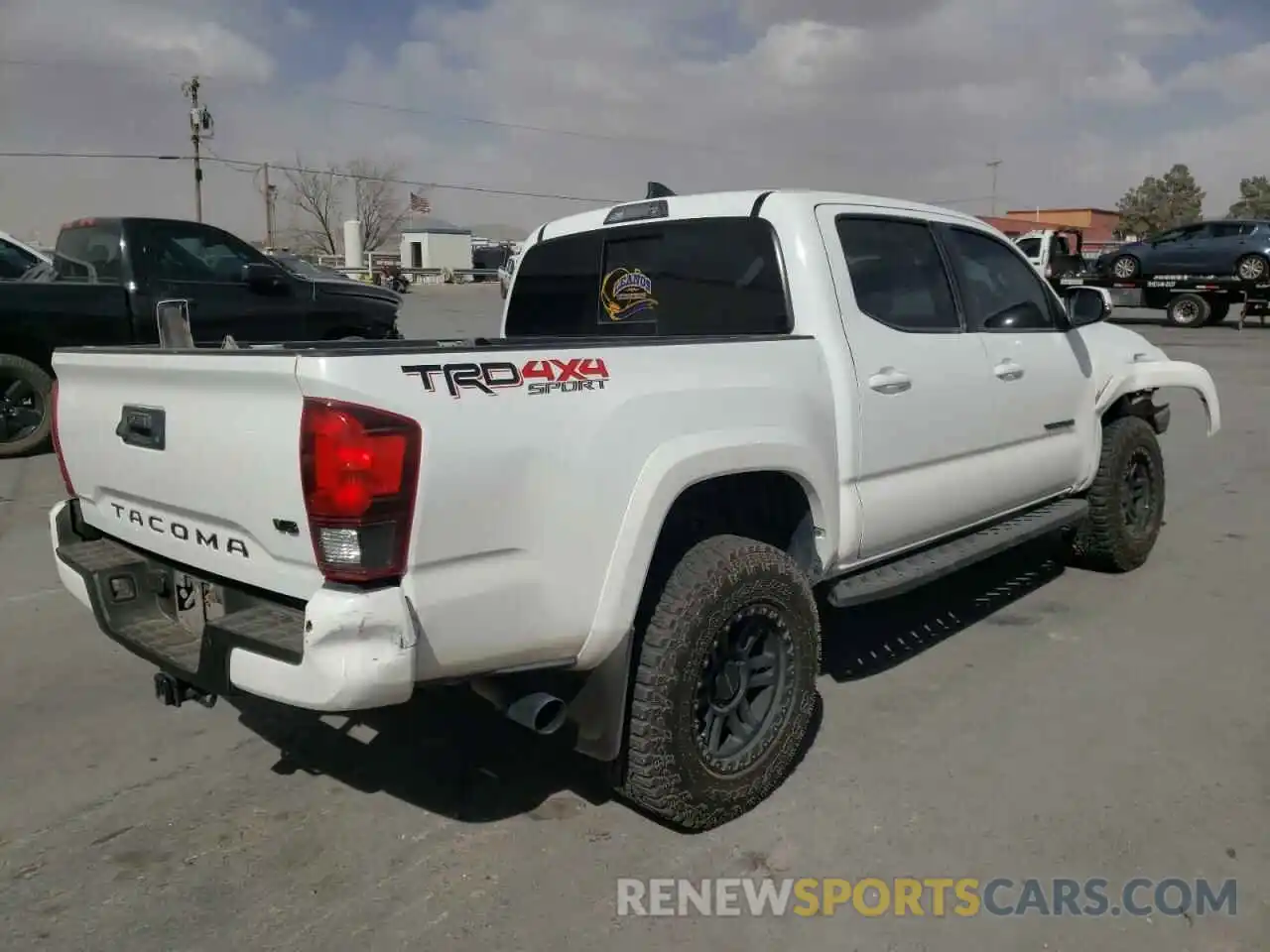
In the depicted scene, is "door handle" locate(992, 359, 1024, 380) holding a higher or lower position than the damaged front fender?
higher

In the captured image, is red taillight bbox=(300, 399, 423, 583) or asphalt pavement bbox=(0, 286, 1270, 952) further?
asphalt pavement bbox=(0, 286, 1270, 952)

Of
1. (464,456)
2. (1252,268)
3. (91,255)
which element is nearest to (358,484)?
(464,456)

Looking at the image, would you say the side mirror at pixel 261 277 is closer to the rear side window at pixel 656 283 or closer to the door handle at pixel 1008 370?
the rear side window at pixel 656 283

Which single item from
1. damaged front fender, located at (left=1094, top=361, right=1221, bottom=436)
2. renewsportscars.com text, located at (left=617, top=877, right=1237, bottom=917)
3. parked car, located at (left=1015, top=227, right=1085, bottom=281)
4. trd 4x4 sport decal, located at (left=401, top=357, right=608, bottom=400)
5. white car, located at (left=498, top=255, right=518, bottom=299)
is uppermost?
parked car, located at (left=1015, top=227, right=1085, bottom=281)

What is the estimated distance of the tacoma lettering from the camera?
272 cm

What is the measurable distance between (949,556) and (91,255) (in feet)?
25.9

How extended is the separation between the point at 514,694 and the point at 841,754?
138cm

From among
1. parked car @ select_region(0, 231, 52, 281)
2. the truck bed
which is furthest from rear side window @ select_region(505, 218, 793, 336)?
parked car @ select_region(0, 231, 52, 281)

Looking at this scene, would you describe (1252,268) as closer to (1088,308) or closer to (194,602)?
(1088,308)

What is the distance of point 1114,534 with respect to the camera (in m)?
5.53

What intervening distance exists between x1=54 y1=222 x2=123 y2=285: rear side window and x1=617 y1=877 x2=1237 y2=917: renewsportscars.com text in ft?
25.8

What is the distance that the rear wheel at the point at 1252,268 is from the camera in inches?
899

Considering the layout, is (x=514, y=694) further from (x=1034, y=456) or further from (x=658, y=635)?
(x=1034, y=456)

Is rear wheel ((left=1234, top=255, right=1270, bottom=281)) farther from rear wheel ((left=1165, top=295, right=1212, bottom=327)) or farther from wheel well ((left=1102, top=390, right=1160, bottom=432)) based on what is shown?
wheel well ((left=1102, top=390, right=1160, bottom=432))
